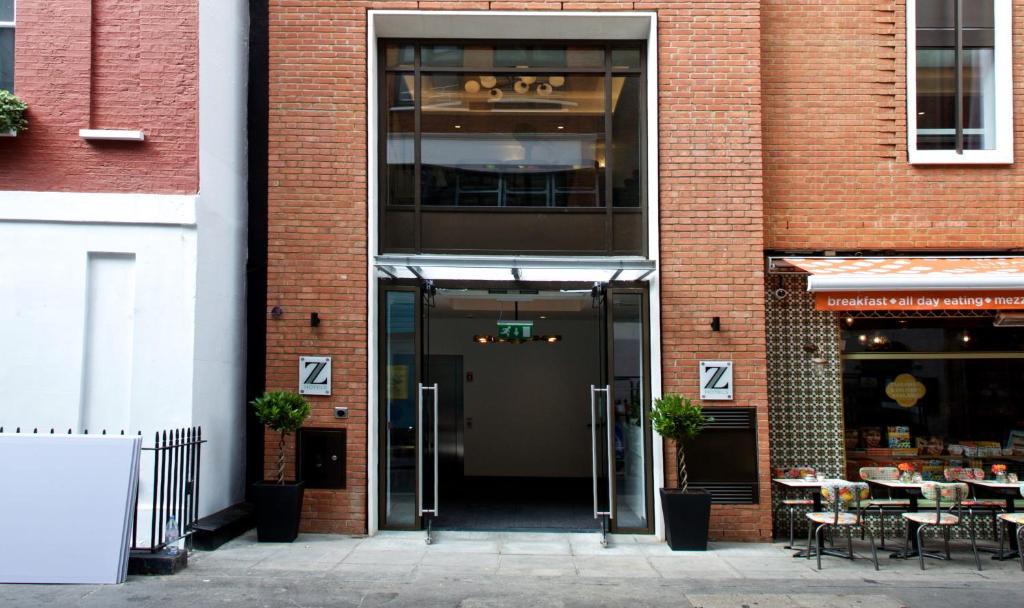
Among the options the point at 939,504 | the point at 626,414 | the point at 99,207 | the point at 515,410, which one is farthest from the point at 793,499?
the point at 99,207

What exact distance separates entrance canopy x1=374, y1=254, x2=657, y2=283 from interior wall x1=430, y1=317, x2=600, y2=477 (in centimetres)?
487

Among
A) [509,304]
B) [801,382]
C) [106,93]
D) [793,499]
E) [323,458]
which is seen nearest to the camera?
[106,93]

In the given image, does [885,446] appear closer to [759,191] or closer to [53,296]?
[759,191]

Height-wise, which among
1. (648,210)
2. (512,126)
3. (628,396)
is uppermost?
(512,126)

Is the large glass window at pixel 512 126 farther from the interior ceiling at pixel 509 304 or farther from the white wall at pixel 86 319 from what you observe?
the white wall at pixel 86 319

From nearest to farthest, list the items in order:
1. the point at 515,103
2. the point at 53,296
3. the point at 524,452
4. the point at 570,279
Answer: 1. the point at 53,296
2. the point at 570,279
3. the point at 515,103
4. the point at 524,452

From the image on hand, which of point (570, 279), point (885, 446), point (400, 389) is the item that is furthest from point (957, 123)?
point (400, 389)

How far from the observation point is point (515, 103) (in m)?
11.2

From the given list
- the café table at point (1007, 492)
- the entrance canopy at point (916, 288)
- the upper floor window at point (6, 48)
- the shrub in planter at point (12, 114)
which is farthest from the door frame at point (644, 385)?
the upper floor window at point (6, 48)

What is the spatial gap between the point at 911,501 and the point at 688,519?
8.62ft

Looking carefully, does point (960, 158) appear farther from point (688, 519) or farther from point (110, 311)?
point (110, 311)

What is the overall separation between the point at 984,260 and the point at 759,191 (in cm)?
289

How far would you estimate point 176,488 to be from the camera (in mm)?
8805

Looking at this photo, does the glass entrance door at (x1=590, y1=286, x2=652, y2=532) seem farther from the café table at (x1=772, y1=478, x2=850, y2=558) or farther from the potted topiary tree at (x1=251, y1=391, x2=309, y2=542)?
the potted topiary tree at (x1=251, y1=391, x2=309, y2=542)
